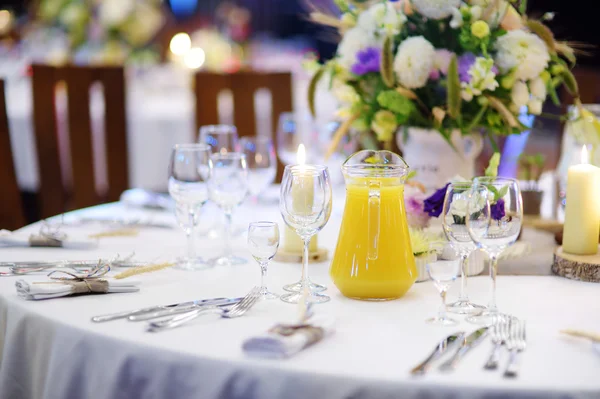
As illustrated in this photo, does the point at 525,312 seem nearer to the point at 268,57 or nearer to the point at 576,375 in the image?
the point at 576,375

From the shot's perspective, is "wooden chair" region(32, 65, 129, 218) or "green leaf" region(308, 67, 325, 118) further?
"wooden chair" region(32, 65, 129, 218)

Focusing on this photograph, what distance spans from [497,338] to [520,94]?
73 centimetres

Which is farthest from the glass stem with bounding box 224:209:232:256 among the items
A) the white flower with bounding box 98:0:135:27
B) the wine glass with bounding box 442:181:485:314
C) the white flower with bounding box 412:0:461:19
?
the white flower with bounding box 98:0:135:27

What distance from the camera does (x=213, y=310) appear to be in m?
1.13

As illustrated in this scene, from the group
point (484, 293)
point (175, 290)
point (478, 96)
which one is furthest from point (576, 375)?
point (478, 96)

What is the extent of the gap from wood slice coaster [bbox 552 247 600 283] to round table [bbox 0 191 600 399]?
0.08ft

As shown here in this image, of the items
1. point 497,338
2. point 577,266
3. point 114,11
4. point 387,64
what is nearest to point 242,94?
point 114,11

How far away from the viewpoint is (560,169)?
1.99m

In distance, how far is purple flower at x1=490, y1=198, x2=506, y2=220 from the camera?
113 cm

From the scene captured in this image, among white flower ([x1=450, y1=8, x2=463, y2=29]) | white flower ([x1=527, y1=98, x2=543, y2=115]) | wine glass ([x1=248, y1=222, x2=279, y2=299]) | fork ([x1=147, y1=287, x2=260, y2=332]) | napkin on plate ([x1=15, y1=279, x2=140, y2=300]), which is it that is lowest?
fork ([x1=147, y1=287, x2=260, y2=332])

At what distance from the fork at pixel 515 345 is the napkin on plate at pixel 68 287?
2.02 feet

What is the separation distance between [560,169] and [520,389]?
125cm

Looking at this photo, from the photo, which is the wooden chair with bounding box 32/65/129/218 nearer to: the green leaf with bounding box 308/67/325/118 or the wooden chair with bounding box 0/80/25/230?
the wooden chair with bounding box 0/80/25/230

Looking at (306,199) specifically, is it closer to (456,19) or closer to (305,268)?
(305,268)
